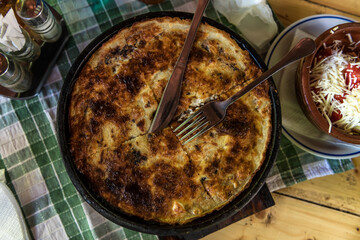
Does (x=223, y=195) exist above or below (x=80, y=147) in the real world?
below

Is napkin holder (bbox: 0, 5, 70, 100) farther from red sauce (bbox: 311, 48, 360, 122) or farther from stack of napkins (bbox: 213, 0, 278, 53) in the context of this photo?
red sauce (bbox: 311, 48, 360, 122)

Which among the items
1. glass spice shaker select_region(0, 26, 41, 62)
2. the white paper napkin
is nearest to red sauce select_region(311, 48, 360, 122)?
glass spice shaker select_region(0, 26, 41, 62)

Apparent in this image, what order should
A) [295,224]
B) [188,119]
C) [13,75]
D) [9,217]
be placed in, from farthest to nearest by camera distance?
1. [295,224]
2. [9,217]
3. [13,75]
4. [188,119]

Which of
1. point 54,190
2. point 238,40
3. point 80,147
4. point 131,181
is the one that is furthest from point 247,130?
point 54,190

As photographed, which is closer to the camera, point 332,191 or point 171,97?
point 171,97

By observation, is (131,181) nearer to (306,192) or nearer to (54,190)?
(54,190)

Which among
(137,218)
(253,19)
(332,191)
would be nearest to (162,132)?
(137,218)

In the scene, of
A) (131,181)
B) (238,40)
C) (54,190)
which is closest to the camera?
(131,181)

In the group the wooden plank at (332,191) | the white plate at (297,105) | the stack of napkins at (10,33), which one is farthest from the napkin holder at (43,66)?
the wooden plank at (332,191)

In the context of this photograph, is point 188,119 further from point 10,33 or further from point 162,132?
point 10,33
